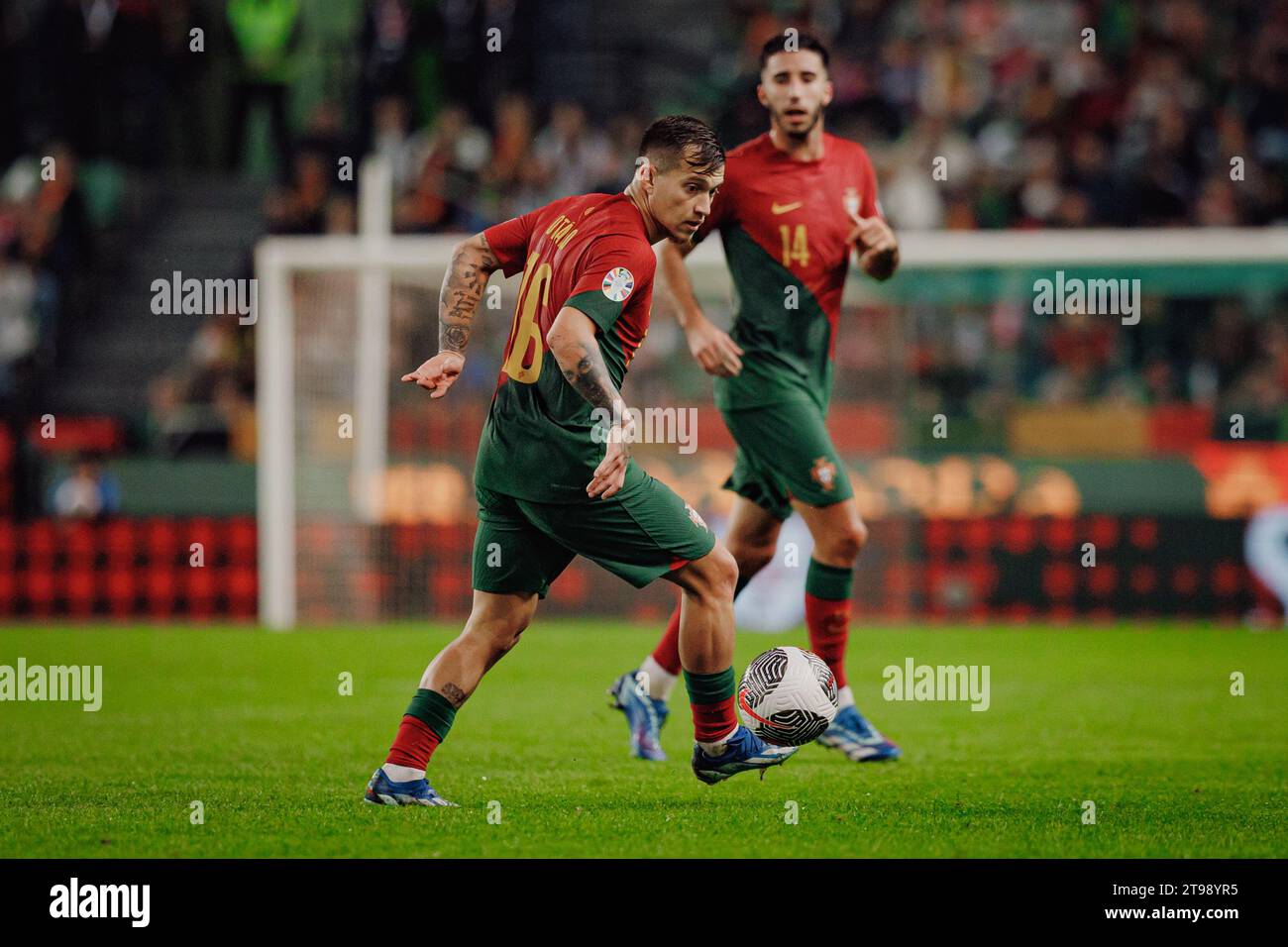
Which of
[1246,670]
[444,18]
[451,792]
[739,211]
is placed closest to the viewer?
[451,792]

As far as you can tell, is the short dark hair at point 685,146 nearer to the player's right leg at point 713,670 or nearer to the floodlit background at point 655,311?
the player's right leg at point 713,670

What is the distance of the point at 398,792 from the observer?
5973mm

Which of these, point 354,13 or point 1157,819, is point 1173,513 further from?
point 354,13

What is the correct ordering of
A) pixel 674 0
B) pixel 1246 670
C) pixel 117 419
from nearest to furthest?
pixel 1246 670 → pixel 117 419 → pixel 674 0

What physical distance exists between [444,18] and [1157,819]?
1595cm

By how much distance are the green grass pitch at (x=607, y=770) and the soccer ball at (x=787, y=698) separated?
0.83 ft

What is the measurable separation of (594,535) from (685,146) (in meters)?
1.31

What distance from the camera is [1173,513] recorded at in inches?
566

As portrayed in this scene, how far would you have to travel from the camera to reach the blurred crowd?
1480 cm

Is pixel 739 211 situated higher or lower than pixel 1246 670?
higher

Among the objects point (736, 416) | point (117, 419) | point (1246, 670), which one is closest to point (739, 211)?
point (736, 416)

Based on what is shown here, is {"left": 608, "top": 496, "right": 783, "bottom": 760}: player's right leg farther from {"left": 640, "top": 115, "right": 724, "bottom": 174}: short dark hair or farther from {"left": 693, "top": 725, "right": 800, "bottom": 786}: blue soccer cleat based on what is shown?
{"left": 640, "top": 115, "right": 724, "bottom": 174}: short dark hair

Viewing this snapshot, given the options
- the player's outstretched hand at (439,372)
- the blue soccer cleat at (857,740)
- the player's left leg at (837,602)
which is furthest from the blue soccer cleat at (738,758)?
the player's outstretched hand at (439,372)

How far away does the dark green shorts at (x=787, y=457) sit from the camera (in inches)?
284
